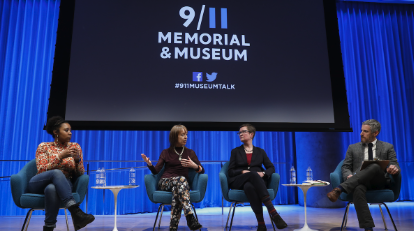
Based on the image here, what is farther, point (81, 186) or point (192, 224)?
point (81, 186)

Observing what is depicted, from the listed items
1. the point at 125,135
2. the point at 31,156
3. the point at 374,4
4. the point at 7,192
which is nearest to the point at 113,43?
the point at 125,135

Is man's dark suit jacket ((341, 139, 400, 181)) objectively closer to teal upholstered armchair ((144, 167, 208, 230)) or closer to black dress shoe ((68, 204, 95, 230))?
teal upholstered armchair ((144, 167, 208, 230))

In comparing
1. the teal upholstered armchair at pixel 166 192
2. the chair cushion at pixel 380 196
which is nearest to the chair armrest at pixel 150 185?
the teal upholstered armchair at pixel 166 192

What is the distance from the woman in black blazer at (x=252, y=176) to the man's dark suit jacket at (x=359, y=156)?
71cm

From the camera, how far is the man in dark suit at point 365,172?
2771 mm

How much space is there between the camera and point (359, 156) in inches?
129

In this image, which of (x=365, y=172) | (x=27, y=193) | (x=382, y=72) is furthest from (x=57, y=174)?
(x=382, y=72)

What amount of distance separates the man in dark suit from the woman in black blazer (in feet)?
1.77

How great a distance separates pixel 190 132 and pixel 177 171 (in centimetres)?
265

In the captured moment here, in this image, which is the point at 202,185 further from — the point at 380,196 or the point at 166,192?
the point at 380,196

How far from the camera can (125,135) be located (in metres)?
5.73

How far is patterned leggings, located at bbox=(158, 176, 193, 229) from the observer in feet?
9.54

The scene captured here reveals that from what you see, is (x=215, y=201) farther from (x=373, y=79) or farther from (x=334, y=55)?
(x=373, y=79)

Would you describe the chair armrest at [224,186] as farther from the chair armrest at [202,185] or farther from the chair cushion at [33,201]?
the chair cushion at [33,201]
